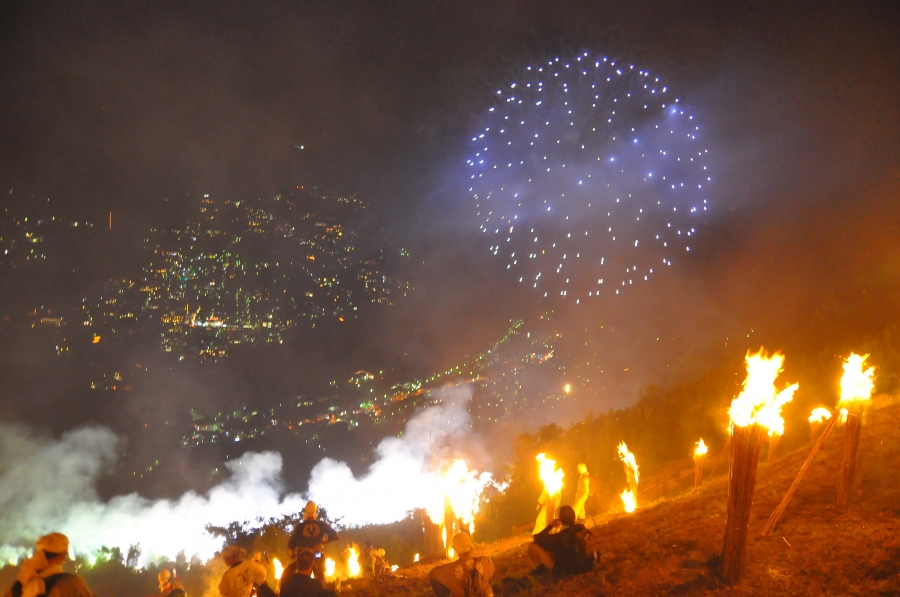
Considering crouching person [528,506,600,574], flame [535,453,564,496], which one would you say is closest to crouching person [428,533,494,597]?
crouching person [528,506,600,574]

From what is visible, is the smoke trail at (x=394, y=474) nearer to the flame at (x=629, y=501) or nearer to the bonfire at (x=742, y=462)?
the flame at (x=629, y=501)

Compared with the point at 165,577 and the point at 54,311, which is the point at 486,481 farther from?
the point at 54,311

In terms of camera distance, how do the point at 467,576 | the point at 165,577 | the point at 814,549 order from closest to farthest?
the point at 467,576 → the point at 814,549 → the point at 165,577

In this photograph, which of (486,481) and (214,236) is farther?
(214,236)

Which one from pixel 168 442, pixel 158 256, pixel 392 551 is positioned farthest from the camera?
pixel 158 256

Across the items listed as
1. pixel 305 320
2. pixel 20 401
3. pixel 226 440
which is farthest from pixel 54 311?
pixel 305 320

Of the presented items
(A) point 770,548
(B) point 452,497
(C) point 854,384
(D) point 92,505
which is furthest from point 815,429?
(D) point 92,505

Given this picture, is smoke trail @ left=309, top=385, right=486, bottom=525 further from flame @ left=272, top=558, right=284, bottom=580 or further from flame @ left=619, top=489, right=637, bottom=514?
flame @ left=619, top=489, right=637, bottom=514
